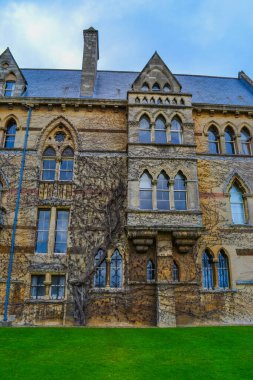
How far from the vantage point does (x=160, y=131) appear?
1562 centimetres

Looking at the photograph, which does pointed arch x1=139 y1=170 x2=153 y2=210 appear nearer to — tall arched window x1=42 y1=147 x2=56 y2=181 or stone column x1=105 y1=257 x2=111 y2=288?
stone column x1=105 y1=257 x2=111 y2=288

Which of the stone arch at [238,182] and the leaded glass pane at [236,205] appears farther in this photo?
the stone arch at [238,182]

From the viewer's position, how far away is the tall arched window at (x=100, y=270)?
44.8 ft

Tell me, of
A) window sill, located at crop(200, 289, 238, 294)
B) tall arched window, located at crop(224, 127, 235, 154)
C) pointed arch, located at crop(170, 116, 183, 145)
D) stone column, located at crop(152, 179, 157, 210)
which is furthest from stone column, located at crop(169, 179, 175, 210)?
tall arched window, located at crop(224, 127, 235, 154)

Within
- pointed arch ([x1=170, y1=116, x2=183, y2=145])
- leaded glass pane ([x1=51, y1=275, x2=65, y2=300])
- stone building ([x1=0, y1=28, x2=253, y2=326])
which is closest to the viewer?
stone building ([x1=0, y1=28, x2=253, y2=326])

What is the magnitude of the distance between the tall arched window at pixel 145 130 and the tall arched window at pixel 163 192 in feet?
6.97

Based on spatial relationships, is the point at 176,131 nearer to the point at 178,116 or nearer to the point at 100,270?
the point at 178,116

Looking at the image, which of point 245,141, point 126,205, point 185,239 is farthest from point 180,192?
point 245,141

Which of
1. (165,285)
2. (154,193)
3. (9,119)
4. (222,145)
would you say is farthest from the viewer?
(222,145)

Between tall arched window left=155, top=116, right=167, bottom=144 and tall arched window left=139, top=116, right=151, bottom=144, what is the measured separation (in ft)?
1.40

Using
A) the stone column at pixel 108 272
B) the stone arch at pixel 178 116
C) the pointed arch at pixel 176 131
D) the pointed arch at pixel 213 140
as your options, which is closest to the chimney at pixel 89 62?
the stone arch at pixel 178 116

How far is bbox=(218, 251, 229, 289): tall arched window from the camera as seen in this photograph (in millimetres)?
14137

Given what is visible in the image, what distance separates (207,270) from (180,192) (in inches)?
159

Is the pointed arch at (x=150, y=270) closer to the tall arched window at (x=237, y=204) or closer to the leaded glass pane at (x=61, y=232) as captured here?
the leaded glass pane at (x=61, y=232)
